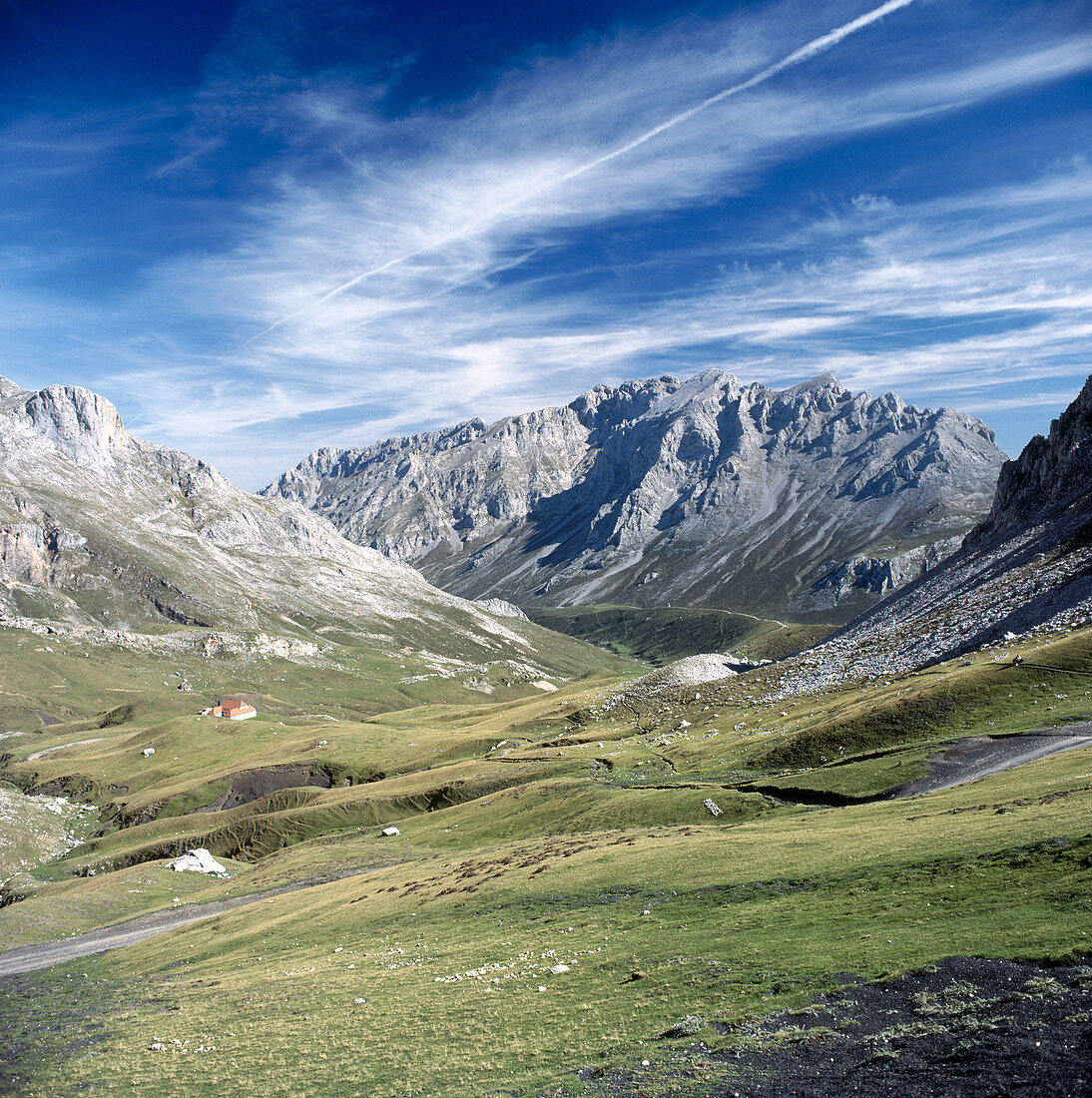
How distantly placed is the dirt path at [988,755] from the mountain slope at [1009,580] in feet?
112

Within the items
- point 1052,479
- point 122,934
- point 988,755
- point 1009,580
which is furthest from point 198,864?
point 1052,479

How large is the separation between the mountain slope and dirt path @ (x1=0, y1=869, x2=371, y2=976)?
286ft

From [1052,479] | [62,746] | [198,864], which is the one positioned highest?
[1052,479]

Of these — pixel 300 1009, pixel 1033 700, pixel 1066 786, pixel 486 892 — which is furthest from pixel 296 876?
pixel 1033 700

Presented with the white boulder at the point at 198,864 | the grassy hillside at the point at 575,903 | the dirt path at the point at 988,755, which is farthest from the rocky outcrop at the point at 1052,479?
the white boulder at the point at 198,864

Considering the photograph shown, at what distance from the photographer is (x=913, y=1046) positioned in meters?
17.4

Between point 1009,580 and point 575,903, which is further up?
point 1009,580

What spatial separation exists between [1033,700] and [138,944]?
293ft

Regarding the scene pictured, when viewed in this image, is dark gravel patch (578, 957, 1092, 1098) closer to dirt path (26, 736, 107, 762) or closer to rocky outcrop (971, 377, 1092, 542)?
rocky outcrop (971, 377, 1092, 542)

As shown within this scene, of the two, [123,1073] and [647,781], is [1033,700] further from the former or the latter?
[123,1073]

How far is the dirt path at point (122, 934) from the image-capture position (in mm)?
59375

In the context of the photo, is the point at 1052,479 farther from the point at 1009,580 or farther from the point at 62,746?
the point at 62,746

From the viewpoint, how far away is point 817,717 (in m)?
85.1

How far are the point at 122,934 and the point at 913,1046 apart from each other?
77419 millimetres
